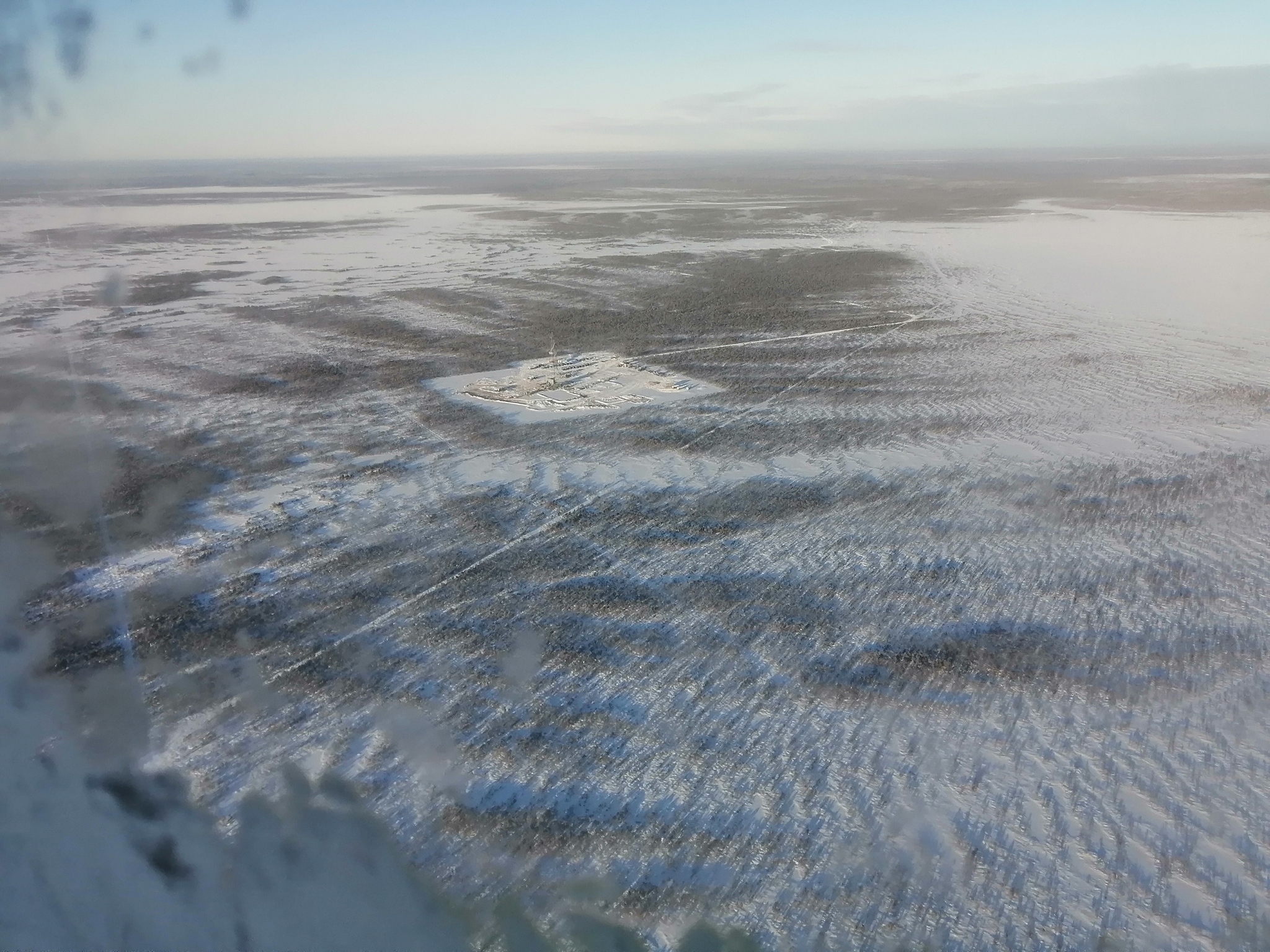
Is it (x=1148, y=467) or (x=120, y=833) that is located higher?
(x=1148, y=467)

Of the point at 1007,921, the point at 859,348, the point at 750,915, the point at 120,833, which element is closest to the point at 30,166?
the point at 120,833

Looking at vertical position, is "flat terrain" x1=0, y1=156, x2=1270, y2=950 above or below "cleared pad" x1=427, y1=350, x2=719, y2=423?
below

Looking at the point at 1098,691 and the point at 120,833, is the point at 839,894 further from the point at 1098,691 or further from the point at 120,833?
the point at 120,833

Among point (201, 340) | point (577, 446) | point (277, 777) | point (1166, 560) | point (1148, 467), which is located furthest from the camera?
point (201, 340)

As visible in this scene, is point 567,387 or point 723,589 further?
point 567,387

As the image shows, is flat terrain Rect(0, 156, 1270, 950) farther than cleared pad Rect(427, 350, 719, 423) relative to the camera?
No

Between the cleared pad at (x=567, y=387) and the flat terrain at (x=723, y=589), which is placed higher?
the cleared pad at (x=567, y=387)

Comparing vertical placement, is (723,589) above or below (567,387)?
below

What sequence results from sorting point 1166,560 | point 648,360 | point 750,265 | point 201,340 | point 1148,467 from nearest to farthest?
point 1166,560, point 1148,467, point 648,360, point 201,340, point 750,265
